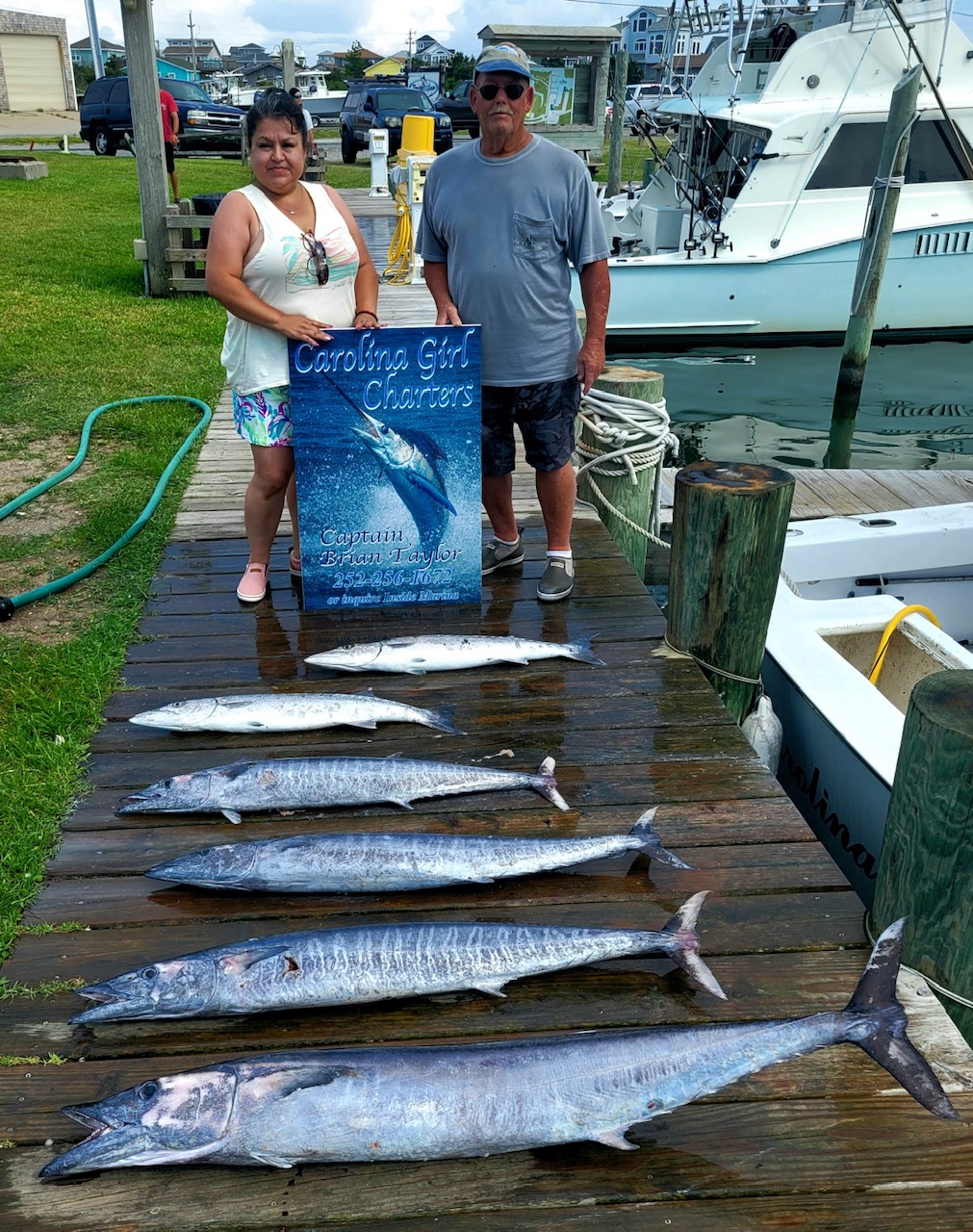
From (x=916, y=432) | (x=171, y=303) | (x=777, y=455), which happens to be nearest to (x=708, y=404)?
(x=777, y=455)

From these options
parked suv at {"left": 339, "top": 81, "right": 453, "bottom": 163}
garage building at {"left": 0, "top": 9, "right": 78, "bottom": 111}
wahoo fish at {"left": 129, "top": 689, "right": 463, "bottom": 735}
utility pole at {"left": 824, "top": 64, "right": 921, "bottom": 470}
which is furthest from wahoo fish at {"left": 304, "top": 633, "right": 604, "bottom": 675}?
garage building at {"left": 0, "top": 9, "right": 78, "bottom": 111}

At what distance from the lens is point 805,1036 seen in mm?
Answer: 2146

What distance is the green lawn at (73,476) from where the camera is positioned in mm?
3299

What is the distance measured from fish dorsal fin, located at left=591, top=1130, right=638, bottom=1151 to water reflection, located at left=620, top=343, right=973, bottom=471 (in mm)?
10183

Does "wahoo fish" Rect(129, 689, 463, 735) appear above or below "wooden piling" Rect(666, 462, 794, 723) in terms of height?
below

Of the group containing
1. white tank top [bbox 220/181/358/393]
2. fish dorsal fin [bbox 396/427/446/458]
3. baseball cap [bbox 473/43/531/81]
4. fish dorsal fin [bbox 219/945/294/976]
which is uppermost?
baseball cap [bbox 473/43/531/81]

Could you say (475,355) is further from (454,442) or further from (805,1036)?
(805,1036)

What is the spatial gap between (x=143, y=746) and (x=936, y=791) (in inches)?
98.6

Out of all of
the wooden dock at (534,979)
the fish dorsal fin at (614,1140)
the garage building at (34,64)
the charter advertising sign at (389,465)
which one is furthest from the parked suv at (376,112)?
the fish dorsal fin at (614,1140)

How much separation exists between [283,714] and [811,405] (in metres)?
11.6

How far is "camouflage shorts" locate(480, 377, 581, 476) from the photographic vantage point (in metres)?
4.27

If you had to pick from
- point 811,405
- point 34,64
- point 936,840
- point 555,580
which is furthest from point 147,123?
point 34,64

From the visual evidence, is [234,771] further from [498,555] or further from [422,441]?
[498,555]

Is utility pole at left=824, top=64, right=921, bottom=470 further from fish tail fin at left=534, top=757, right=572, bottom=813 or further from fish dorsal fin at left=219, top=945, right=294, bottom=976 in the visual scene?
fish dorsal fin at left=219, top=945, right=294, bottom=976
